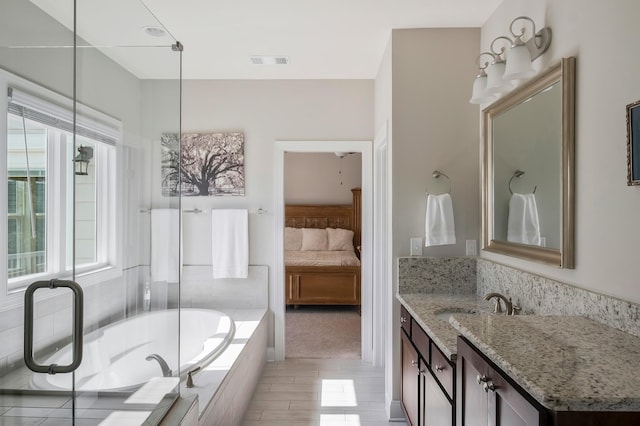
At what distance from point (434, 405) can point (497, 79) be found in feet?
5.42

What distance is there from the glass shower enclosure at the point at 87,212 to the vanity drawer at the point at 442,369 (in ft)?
3.95

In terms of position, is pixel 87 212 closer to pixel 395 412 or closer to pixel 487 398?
pixel 487 398

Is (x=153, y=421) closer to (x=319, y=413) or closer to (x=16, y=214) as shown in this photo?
(x=16, y=214)

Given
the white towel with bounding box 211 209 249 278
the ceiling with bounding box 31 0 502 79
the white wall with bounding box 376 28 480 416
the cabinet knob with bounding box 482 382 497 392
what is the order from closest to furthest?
the cabinet knob with bounding box 482 382 497 392, the ceiling with bounding box 31 0 502 79, the white wall with bounding box 376 28 480 416, the white towel with bounding box 211 209 249 278

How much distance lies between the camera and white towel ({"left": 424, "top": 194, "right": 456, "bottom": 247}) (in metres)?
2.53

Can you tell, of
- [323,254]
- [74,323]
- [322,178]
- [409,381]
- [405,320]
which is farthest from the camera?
[322,178]

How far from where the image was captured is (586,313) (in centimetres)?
154

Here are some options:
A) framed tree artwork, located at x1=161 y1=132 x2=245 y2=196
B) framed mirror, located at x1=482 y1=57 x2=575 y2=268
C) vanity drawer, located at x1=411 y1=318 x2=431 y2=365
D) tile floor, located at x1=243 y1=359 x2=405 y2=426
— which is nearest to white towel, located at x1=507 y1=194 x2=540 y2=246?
framed mirror, located at x1=482 y1=57 x2=575 y2=268

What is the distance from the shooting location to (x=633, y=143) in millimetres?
1311

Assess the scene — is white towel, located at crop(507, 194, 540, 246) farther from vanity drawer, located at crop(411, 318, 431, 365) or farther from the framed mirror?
vanity drawer, located at crop(411, 318, 431, 365)

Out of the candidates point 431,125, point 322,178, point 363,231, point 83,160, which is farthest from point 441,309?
point 322,178

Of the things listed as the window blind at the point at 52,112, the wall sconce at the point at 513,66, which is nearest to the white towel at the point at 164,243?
the window blind at the point at 52,112

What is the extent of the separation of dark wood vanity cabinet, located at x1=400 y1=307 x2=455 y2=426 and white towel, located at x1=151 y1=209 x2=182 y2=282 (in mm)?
1338

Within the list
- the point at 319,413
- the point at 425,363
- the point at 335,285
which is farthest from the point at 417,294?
the point at 335,285
